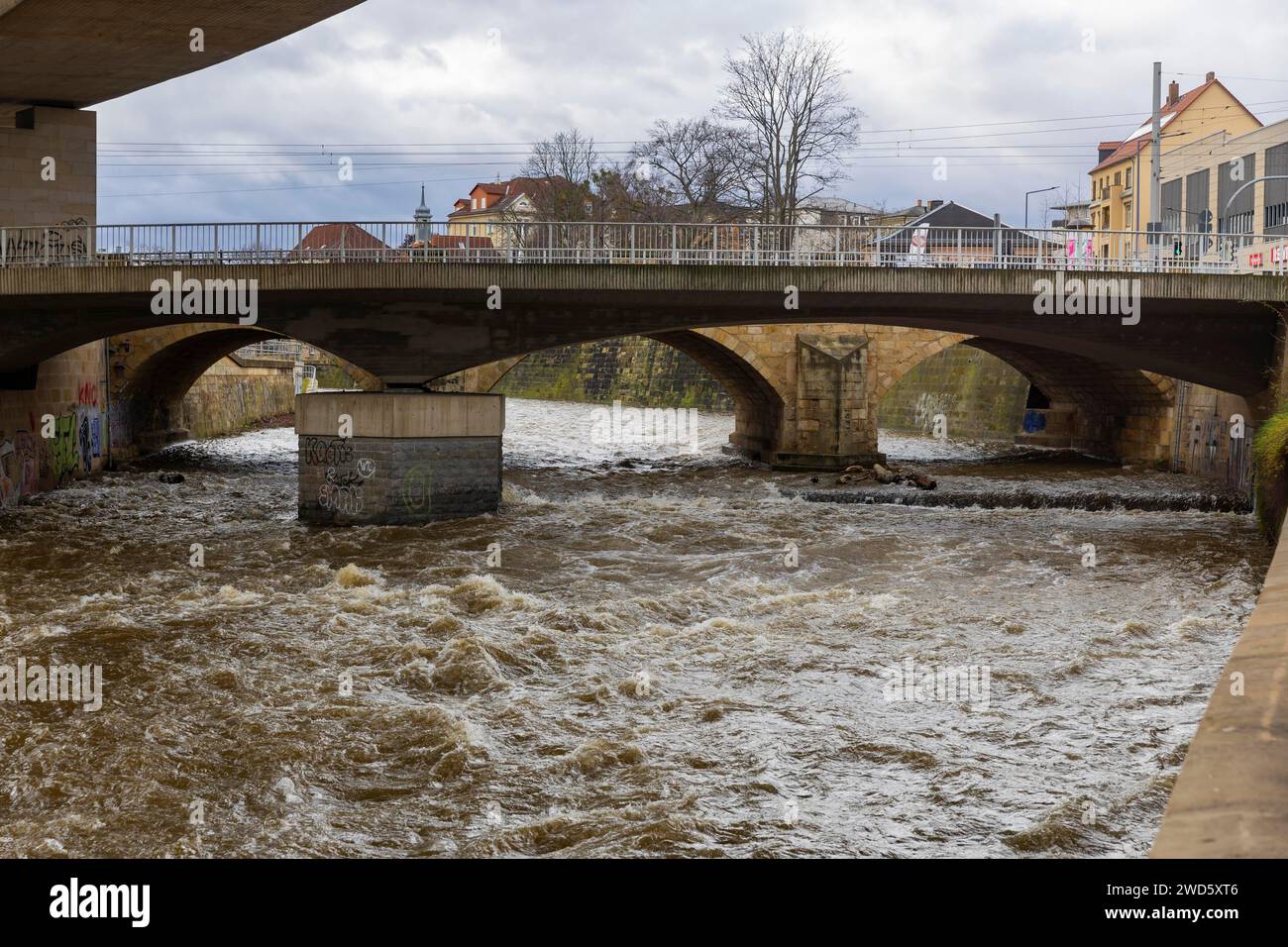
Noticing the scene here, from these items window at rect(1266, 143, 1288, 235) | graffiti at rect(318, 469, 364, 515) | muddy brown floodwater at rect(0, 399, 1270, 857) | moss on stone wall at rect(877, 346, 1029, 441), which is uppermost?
window at rect(1266, 143, 1288, 235)

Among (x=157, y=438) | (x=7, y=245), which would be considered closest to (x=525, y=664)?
(x=7, y=245)

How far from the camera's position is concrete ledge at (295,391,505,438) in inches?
992


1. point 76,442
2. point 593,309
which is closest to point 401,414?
point 593,309

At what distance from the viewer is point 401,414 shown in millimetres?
25172

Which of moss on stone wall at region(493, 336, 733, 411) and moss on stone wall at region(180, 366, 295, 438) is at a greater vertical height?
moss on stone wall at region(493, 336, 733, 411)

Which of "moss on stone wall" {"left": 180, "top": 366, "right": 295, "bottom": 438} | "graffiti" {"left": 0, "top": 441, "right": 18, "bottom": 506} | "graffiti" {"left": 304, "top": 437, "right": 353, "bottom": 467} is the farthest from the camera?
"moss on stone wall" {"left": 180, "top": 366, "right": 295, "bottom": 438}

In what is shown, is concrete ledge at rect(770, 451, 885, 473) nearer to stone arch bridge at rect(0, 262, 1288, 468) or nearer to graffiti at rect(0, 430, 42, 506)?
stone arch bridge at rect(0, 262, 1288, 468)

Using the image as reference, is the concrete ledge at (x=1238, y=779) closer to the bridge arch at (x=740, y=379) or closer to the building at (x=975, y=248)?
the building at (x=975, y=248)

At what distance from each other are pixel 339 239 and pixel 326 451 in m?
4.19

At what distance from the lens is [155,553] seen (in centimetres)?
2138

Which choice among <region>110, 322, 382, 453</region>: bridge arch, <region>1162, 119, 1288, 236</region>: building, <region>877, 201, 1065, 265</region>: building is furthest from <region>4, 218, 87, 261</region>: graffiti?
<region>1162, 119, 1288, 236</region>: building

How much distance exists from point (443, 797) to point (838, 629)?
7333mm

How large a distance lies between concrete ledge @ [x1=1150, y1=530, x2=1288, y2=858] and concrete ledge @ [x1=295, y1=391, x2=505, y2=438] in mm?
20316

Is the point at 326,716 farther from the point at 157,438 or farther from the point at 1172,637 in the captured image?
the point at 157,438
